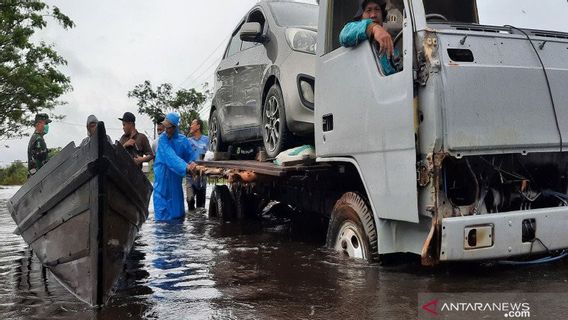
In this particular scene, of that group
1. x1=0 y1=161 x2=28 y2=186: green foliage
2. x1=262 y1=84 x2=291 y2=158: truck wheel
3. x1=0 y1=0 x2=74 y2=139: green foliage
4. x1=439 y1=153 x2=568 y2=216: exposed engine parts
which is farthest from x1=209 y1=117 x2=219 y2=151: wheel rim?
x1=0 y1=161 x2=28 y2=186: green foliage

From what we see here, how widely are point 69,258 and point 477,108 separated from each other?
3147mm

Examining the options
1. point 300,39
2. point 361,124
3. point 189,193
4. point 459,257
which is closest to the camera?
point 459,257

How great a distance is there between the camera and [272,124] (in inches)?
232

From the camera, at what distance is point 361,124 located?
160 inches

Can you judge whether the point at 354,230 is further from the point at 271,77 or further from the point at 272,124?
the point at 271,77

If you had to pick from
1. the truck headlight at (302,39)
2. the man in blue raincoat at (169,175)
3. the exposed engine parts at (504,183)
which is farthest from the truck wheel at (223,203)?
the exposed engine parts at (504,183)

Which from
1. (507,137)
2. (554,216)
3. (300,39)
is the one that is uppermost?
(300,39)

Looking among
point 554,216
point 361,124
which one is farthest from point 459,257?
point 361,124

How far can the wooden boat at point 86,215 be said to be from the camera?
11.7ft

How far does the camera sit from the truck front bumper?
3.26 meters

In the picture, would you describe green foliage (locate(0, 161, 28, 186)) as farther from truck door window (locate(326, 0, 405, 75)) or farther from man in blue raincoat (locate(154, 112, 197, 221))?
truck door window (locate(326, 0, 405, 75))

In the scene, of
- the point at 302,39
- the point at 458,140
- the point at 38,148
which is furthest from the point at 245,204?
the point at 458,140

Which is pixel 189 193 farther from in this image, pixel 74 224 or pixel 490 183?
pixel 490 183

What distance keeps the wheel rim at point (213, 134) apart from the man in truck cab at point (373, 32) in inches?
166
